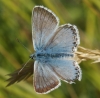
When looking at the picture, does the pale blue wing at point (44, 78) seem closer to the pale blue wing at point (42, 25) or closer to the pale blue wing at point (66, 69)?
the pale blue wing at point (66, 69)

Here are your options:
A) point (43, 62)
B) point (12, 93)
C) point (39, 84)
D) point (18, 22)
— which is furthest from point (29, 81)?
point (39, 84)

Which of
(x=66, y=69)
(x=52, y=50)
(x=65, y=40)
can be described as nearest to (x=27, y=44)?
(x=52, y=50)

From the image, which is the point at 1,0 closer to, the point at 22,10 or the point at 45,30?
the point at 22,10

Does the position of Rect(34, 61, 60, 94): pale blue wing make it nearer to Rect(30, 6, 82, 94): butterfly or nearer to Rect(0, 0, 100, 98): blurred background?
Rect(30, 6, 82, 94): butterfly

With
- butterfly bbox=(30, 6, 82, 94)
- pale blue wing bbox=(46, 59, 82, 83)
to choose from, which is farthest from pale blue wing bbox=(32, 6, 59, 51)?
pale blue wing bbox=(46, 59, 82, 83)

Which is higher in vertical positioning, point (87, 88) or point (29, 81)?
point (29, 81)

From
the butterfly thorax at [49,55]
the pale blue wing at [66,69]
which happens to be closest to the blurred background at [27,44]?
the butterfly thorax at [49,55]

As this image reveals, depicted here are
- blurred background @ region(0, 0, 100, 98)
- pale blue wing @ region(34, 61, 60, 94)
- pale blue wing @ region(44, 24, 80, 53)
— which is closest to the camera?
pale blue wing @ region(34, 61, 60, 94)
